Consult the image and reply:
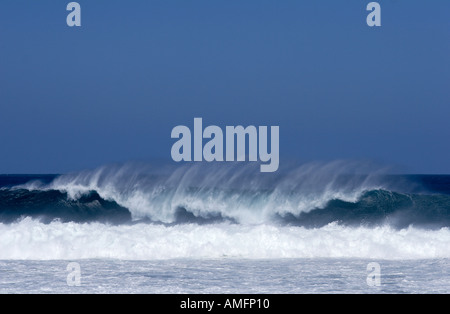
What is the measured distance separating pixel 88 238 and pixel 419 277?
8.46 m

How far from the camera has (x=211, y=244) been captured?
1680 cm

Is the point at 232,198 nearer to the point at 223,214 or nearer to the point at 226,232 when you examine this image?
the point at 223,214

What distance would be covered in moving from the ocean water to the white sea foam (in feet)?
0.10

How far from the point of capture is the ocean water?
12.9 meters

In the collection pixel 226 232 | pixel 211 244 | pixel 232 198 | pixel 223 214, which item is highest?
pixel 232 198

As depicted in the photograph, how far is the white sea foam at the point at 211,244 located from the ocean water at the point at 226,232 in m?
0.03

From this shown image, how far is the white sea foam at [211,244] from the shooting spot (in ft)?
53.4

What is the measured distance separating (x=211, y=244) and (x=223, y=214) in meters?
5.00

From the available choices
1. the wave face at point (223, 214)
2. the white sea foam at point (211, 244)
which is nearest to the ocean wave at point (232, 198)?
the wave face at point (223, 214)

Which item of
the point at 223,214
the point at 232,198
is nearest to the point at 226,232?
the point at 223,214

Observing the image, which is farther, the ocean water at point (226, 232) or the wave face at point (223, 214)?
the wave face at point (223, 214)

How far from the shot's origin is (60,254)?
16.2m

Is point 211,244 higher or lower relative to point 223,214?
lower

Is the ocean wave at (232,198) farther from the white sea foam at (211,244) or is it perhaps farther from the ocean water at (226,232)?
the white sea foam at (211,244)
